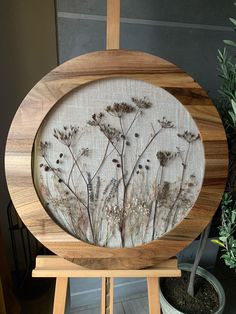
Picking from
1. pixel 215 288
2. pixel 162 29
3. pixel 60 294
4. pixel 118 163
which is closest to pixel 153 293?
pixel 60 294

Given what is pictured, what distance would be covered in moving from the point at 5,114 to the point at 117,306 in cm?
111

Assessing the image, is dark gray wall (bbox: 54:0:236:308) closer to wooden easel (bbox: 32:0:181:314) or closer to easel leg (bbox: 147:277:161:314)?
wooden easel (bbox: 32:0:181:314)

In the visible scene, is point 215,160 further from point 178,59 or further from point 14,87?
point 14,87

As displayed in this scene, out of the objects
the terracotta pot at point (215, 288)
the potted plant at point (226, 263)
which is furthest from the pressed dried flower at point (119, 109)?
the terracotta pot at point (215, 288)

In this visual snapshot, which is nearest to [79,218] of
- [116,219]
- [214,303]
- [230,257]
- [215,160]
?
[116,219]

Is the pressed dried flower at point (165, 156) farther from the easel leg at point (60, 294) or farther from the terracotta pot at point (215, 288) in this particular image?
the terracotta pot at point (215, 288)

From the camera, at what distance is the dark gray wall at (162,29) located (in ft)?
2.89

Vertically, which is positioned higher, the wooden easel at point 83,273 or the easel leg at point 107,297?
the wooden easel at point 83,273

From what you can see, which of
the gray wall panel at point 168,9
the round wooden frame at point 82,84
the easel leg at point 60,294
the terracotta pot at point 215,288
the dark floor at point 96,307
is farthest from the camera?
the dark floor at point 96,307

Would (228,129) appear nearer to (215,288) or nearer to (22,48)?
(215,288)

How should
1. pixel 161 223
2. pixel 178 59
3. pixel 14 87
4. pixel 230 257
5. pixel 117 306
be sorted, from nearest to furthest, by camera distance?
1. pixel 161 223
2. pixel 230 257
3. pixel 178 59
4. pixel 14 87
5. pixel 117 306

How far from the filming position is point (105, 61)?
0.64 m

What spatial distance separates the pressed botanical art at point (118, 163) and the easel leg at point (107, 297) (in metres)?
0.21

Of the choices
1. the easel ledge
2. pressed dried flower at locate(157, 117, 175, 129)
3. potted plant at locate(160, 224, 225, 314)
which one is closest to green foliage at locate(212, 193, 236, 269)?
potted plant at locate(160, 224, 225, 314)
